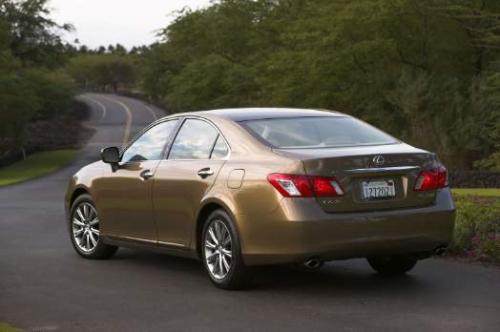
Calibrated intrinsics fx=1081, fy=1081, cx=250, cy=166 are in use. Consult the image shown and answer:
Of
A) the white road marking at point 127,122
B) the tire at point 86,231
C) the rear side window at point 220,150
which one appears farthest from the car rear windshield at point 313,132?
the white road marking at point 127,122

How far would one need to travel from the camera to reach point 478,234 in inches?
437

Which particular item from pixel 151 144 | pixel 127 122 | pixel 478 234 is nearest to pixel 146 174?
pixel 151 144

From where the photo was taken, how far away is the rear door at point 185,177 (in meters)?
9.30

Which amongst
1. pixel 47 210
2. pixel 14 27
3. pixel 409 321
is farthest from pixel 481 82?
pixel 14 27

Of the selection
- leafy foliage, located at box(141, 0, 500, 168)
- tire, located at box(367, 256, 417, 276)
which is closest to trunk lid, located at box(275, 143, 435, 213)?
tire, located at box(367, 256, 417, 276)

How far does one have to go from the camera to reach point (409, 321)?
7375mm

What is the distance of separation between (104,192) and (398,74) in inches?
1291

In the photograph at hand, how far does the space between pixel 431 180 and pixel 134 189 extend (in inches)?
119

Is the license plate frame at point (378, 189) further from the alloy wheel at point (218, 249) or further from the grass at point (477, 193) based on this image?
the grass at point (477, 193)

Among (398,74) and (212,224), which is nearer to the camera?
(212,224)

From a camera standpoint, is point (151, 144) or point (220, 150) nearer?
point (220, 150)

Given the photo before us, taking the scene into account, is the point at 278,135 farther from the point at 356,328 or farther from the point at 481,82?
the point at 481,82

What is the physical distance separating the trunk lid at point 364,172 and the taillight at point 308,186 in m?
0.04

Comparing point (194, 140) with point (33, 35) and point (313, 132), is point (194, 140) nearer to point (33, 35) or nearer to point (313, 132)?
point (313, 132)
